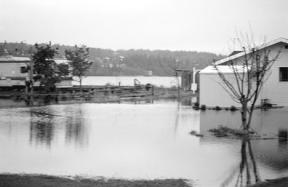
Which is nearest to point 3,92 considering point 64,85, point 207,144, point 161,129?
point 64,85

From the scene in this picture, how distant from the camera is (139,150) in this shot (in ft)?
43.9

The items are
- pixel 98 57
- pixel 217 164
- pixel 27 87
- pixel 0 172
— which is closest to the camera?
pixel 0 172

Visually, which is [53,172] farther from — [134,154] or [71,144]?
[71,144]

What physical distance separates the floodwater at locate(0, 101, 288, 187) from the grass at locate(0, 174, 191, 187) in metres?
0.54

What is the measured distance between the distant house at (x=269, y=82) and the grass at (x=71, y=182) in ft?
60.1

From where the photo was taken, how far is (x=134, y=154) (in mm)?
12766

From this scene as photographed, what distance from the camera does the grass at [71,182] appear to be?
8789 mm

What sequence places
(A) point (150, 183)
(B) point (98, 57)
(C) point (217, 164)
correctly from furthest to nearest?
(B) point (98, 57) → (C) point (217, 164) → (A) point (150, 183)

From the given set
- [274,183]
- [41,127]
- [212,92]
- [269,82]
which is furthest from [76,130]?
[269,82]

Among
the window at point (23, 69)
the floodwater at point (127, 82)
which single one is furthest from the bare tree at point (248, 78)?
the floodwater at point (127, 82)

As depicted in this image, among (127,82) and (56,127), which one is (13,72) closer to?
(56,127)

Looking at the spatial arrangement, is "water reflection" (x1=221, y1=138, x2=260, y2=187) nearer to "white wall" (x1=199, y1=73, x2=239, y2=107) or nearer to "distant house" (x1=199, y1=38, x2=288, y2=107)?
"white wall" (x1=199, y1=73, x2=239, y2=107)

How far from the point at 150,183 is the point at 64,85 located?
39167 millimetres

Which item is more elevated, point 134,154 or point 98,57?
point 98,57
